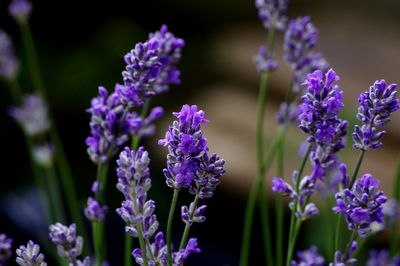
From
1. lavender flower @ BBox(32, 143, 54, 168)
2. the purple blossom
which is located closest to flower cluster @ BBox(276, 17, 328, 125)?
the purple blossom

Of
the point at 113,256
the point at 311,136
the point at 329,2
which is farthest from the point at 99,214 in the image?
the point at 329,2

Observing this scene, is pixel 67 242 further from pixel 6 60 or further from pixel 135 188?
pixel 6 60

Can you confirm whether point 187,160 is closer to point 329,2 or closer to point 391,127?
point 391,127

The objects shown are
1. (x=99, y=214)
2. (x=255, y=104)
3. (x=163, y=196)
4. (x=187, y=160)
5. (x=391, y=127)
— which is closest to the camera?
(x=187, y=160)

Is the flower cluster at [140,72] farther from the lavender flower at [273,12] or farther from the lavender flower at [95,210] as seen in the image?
the lavender flower at [273,12]

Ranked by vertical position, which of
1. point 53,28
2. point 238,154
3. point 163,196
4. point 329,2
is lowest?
point 163,196

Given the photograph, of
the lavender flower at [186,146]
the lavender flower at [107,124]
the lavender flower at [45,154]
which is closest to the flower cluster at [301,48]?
the lavender flower at [107,124]

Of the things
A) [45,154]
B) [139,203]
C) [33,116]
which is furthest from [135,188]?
[33,116]
